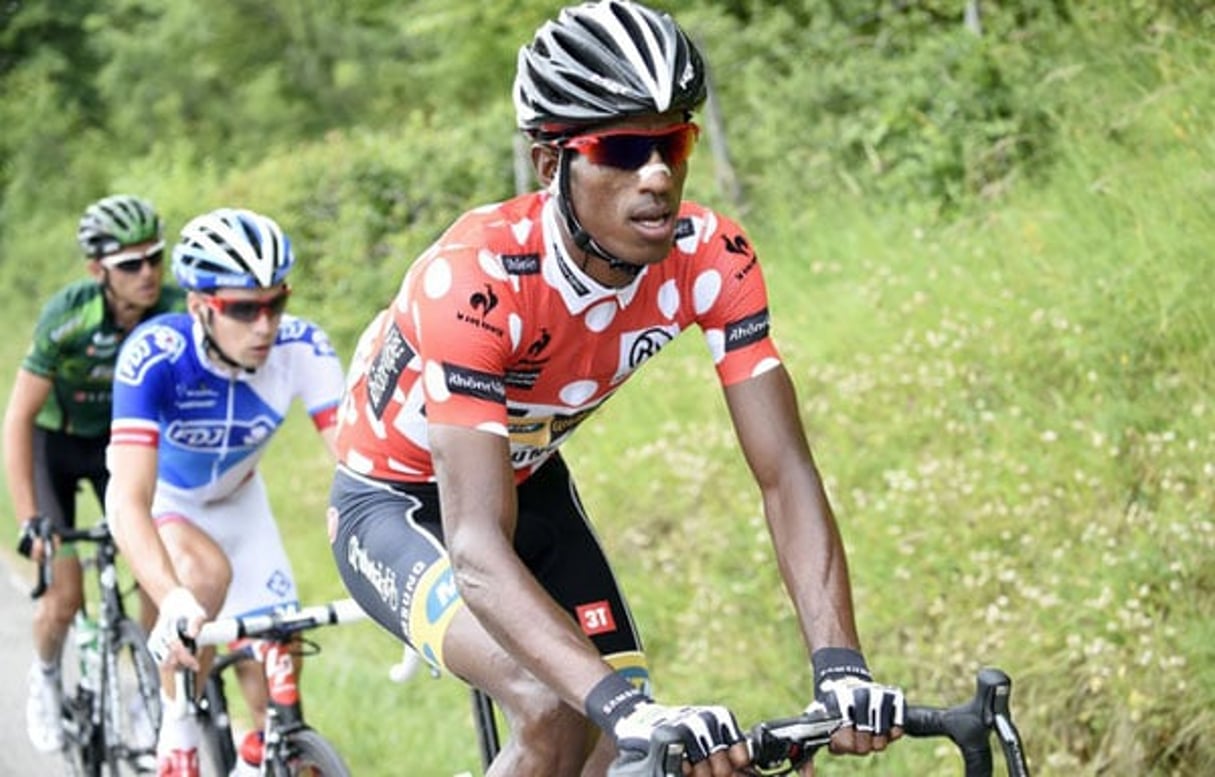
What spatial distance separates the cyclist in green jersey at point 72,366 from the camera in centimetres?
736

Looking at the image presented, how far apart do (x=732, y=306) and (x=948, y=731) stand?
1.30m

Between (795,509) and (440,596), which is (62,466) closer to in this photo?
(440,596)

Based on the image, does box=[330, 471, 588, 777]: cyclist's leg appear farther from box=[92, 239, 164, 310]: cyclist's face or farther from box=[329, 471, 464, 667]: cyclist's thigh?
box=[92, 239, 164, 310]: cyclist's face

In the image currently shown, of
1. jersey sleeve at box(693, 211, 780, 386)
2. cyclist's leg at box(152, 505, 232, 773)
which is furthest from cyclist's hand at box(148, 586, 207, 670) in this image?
jersey sleeve at box(693, 211, 780, 386)

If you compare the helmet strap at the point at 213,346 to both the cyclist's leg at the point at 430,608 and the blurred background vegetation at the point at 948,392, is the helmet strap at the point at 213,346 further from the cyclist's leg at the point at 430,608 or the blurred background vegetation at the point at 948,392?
the blurred background vegetation at the point at 948,392

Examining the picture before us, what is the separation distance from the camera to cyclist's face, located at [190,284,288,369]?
18.4 ft

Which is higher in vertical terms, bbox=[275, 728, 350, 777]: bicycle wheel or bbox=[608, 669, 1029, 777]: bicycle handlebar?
bbox=[608, 669, 1029, 777]: bicycle handlebar

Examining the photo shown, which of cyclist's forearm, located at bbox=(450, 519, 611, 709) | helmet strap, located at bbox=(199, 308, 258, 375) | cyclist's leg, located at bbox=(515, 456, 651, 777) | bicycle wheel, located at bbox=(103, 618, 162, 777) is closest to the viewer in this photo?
cyclist's forearm, located at bbox=(450, 519, 611, 709)

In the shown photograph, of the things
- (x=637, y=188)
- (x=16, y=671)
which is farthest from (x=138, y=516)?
(x=16, y=671)

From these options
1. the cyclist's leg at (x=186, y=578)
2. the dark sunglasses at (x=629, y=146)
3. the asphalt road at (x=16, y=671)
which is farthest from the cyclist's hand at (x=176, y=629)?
the asphalt road at (x=16, y=671)

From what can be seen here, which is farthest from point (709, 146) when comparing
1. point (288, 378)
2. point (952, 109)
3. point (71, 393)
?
point (288, 378)

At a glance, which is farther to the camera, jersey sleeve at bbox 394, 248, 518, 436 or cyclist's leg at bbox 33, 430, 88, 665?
cyclist's leg at bbox 33, 430, 88, 665

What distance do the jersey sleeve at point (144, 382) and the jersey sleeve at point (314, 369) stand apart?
1.28ft

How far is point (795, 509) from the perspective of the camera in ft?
12.3
